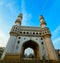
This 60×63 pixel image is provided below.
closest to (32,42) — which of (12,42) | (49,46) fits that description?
(49,46)

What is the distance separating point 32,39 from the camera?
2780 cm

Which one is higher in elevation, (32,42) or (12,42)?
(32,42)

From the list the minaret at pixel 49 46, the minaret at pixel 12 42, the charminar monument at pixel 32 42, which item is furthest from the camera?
the charminar monument at pixel 32 42

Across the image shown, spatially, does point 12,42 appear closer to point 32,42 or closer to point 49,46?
point 32,42

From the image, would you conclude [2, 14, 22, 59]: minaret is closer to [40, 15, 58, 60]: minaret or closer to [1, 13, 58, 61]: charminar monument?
[1, 13, 58, 61]: charminar monument

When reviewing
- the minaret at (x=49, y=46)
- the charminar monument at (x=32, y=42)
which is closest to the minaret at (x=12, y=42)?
the charminar monument at (x=32, y=42)

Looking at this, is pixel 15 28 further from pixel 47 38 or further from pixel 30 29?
pixel 47 38

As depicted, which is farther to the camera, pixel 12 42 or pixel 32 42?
pixel 32 42

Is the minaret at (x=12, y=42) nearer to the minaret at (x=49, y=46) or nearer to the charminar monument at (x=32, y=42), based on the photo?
the charminar monument at (x=32, y=42)

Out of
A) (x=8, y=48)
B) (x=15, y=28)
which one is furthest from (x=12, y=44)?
(x=15, y=28)

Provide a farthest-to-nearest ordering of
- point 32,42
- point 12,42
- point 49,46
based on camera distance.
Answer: point 32,42
point 12,42
point 49,46

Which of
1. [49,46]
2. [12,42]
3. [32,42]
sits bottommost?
[49,46]

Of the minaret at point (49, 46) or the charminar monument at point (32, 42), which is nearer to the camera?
the minaret at point (49, 46)

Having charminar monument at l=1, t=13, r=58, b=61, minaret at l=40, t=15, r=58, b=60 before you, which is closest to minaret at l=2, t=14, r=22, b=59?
charminar monument at l=1, t=13, r=58, b=61
